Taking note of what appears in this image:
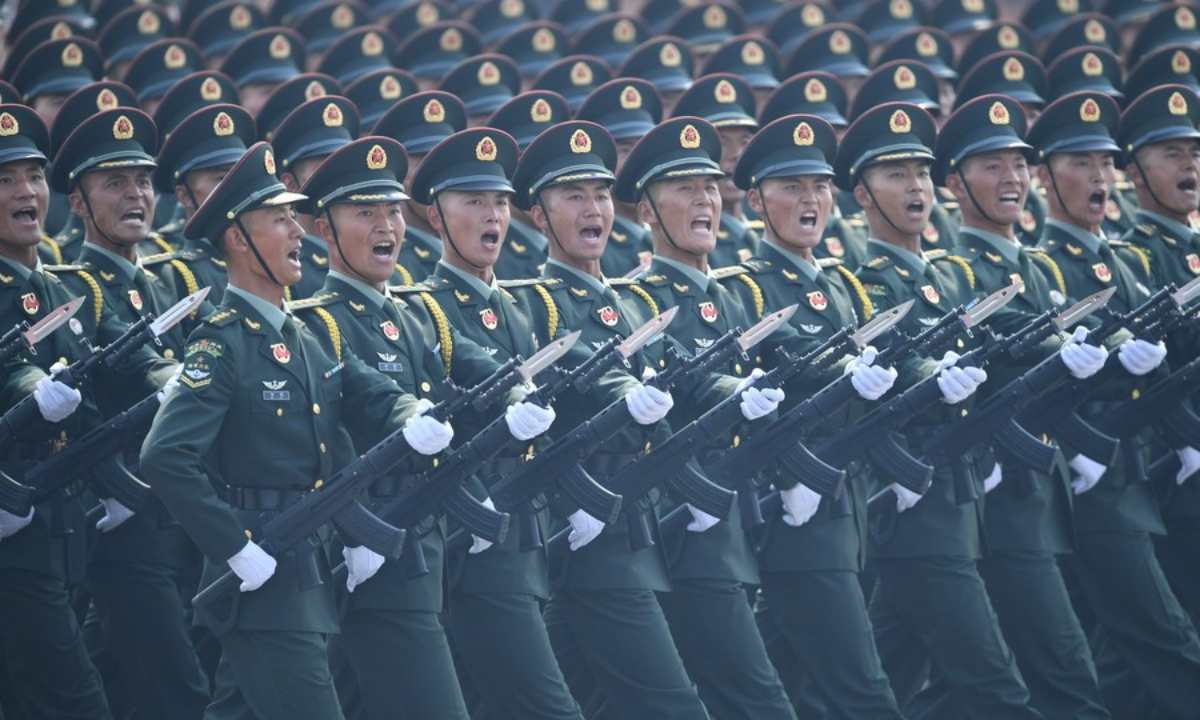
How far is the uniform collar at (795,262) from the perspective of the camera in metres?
10.3

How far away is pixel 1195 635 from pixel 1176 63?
15.5 ft

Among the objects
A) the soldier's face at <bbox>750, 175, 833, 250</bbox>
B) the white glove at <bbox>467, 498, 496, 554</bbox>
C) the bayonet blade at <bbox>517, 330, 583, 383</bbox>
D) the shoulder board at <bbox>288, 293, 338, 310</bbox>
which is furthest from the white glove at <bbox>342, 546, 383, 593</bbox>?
the soldier's face at <bbox>750, 175, 833, 250</bbox>

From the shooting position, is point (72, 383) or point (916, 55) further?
point (916, 55)

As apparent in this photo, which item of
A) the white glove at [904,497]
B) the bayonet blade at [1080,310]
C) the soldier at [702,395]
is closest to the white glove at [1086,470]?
the bayonet blade at [1080,310]

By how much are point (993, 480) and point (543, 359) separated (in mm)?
2918

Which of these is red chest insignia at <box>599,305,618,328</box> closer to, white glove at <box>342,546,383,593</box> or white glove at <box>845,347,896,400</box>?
white glove at <box>845,347,896,400</box>

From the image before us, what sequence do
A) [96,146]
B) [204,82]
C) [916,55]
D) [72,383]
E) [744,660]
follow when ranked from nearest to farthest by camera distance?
[72,383]
[744,660]
[96,146]
[204,82]
[916,55]

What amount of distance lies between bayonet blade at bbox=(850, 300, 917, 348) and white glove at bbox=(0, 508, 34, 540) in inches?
143

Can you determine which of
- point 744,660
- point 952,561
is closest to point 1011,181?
point 952,561

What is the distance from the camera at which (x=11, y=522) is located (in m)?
8.62

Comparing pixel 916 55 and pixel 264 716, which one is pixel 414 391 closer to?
pixel 264 716

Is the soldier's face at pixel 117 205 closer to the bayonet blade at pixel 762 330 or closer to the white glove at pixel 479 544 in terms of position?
the white glove at pixel 479 544

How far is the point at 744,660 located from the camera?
9203 millimetres

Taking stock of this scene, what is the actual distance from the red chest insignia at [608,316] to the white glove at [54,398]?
2434 mm
